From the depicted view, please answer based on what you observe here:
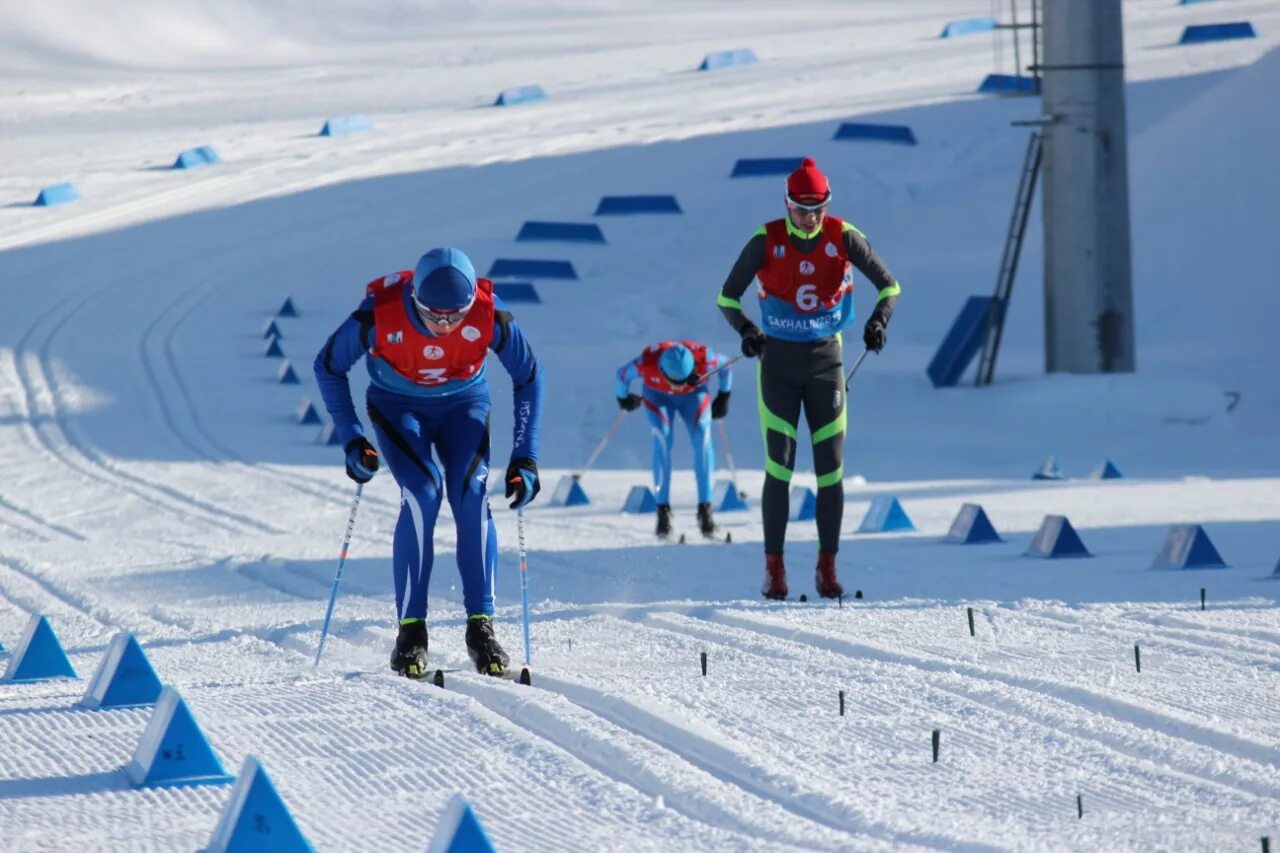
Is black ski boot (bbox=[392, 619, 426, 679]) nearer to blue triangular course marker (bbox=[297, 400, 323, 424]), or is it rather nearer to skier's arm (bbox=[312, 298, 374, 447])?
skier's arm (bbox=[312, 298, 374, 447])

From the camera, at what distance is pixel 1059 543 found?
1012cm

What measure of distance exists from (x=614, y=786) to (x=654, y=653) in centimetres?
217

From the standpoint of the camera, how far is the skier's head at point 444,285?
6.55 meters

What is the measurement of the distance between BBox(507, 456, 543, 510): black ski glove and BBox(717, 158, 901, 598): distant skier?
1924 mm

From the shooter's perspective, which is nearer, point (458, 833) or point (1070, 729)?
point (458, 833)

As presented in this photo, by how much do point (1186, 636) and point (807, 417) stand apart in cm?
199

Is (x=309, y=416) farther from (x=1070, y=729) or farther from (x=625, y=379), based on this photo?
(x=1070, y=729)

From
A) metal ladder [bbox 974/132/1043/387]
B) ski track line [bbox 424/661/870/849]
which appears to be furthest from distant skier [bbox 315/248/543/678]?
metal ladder [bbox 974/132/1043/387]

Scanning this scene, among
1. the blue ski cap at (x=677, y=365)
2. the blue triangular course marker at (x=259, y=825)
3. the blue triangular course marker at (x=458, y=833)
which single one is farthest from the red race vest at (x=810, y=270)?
the blue triangular course marker at (x=458, y=833)

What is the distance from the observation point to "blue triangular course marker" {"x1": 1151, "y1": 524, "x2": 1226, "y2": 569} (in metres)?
9.39

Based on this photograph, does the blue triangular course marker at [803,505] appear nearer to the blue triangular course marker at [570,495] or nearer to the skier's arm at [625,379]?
the skier's arm at [625,379]

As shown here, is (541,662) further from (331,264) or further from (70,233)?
(70,233)

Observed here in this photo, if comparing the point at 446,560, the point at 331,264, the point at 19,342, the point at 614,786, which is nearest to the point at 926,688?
the point at 614,786

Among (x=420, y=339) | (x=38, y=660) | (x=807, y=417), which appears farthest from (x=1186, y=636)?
(x=38, y=660)
